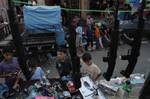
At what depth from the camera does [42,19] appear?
9.82m

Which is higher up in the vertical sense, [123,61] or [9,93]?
[9,93]

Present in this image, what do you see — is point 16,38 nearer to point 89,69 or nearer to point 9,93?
point 89,69

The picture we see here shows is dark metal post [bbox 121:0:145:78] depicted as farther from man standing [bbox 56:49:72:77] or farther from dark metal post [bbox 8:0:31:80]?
man standing [bbox 56:49:72:77]

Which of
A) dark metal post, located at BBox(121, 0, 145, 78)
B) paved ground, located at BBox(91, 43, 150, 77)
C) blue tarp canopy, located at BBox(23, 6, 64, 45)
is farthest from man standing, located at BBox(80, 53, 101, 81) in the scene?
blue tarp canopy, located at BBox(23, 6, 64, 45)

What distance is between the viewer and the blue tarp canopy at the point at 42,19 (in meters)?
9.74

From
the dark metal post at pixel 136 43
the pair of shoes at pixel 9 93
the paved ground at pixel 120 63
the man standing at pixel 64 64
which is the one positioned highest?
the dark metal post at pixel 136 43

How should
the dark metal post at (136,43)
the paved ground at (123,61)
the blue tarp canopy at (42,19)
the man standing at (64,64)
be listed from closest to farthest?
1. the dark metal post at (136,43)
2. the man standing at (64,64)
3. the paved ground at (123,61)
4. the blue tarp canopy at (42,19)

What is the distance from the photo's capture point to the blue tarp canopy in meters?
9.74

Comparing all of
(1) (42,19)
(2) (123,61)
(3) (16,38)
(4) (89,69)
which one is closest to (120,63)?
(2) (123,61)

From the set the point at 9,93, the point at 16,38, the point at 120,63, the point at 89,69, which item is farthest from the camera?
the point at 120,63

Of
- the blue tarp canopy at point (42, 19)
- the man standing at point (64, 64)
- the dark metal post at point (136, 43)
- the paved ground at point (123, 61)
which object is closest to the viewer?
the dark metal post at point (136, 43)

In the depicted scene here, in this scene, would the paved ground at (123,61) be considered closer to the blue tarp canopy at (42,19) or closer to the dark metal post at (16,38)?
the blue tarp canopy at (42,19)

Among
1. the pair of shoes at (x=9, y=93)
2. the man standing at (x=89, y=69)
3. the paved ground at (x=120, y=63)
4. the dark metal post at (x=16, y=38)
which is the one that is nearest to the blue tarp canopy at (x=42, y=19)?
the paved ground at (x=120, y=63)

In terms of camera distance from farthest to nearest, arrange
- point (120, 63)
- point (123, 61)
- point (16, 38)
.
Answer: point (123, 61), point (120, 63), point (16, 38)
